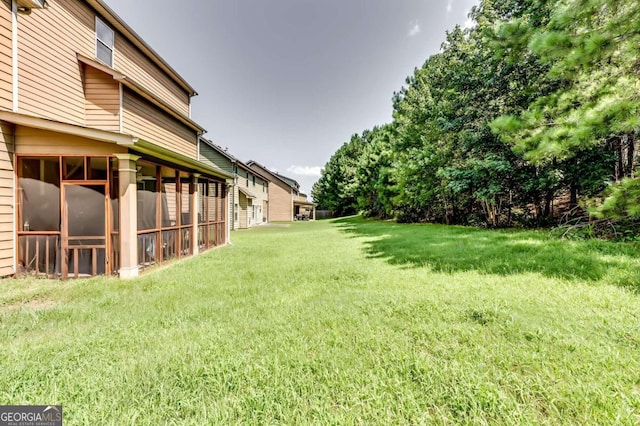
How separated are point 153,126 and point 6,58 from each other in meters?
3.97

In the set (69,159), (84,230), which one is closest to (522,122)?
(84,230)

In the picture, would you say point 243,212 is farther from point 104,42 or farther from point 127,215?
point 127,215

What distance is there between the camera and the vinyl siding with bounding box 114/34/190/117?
30.2 feet

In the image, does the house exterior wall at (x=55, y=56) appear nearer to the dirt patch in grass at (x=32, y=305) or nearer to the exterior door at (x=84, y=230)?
the exterior door at (x=84, y=230)

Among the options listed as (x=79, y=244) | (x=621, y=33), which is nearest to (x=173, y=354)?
(x=79, y=244)

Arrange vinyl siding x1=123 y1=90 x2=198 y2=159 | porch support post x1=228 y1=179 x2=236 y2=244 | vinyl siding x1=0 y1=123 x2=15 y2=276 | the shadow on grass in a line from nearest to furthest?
the shadow on grass → vinyl siding x1=0 y1=123 x2=15 y2=276 → vinyl siding x1=123 y1=90 x2=198 y2=159 → porch support post x1=228 y1=179 x2=236 y2=244

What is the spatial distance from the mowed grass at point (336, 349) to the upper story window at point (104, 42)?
7.31m

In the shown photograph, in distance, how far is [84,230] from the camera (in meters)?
6.00

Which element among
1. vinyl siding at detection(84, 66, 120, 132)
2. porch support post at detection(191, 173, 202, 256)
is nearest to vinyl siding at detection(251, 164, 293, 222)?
porch support post at detection(191, 173, 202, 256)

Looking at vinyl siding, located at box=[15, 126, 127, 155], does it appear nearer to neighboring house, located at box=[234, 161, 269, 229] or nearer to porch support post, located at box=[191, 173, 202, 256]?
porch support post, located at box=[191, 173, 202, 256]

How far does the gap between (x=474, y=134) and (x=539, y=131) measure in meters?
9.37

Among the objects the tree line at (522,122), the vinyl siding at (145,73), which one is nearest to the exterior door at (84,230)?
the vinyl siding at (145,73)

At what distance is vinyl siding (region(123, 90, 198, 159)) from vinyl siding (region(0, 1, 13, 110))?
242cm

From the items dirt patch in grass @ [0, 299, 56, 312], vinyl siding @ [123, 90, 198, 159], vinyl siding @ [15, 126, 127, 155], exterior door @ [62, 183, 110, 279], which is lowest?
dirt patch in grass @ [0, 299, 56, 312]
